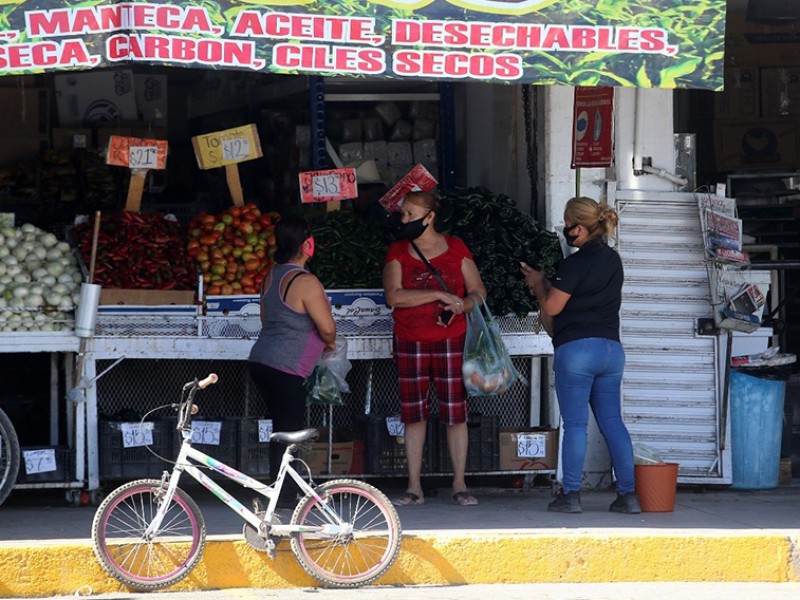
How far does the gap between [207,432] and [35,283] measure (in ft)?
4.61

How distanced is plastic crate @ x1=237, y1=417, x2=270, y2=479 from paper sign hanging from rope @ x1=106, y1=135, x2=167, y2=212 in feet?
5.59

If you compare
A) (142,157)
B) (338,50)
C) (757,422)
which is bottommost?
(757,422)

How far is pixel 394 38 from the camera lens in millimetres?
7324

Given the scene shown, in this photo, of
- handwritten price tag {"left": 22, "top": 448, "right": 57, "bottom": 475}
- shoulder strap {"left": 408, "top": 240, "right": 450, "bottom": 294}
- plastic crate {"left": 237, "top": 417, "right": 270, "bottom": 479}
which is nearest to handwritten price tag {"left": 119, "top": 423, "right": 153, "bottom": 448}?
handwritten price tag {"left": 22, "top": 448, "right": 57, "bottom": 475}

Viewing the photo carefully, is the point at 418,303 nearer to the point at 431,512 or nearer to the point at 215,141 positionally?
the point at 431,512

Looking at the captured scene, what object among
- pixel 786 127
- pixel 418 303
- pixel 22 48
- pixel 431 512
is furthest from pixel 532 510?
pixel 786 127

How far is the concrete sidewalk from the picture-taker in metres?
7.12

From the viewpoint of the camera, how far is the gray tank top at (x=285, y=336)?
7738mm

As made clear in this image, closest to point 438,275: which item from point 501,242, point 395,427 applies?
point 501,242

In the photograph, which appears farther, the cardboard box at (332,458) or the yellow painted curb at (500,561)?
the cardboard box at (332,458)

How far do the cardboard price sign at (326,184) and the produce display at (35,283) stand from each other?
5.26 ft

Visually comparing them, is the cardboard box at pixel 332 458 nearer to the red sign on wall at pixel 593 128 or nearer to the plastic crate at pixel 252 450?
the plastic crate at pixel 252 450

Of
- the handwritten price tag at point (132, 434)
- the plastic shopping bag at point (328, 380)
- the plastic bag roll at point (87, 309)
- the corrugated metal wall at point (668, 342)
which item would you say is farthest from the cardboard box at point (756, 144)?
the plastic bag roll at point (87, 309)

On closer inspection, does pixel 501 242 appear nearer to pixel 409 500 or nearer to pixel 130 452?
pixel 409 500
